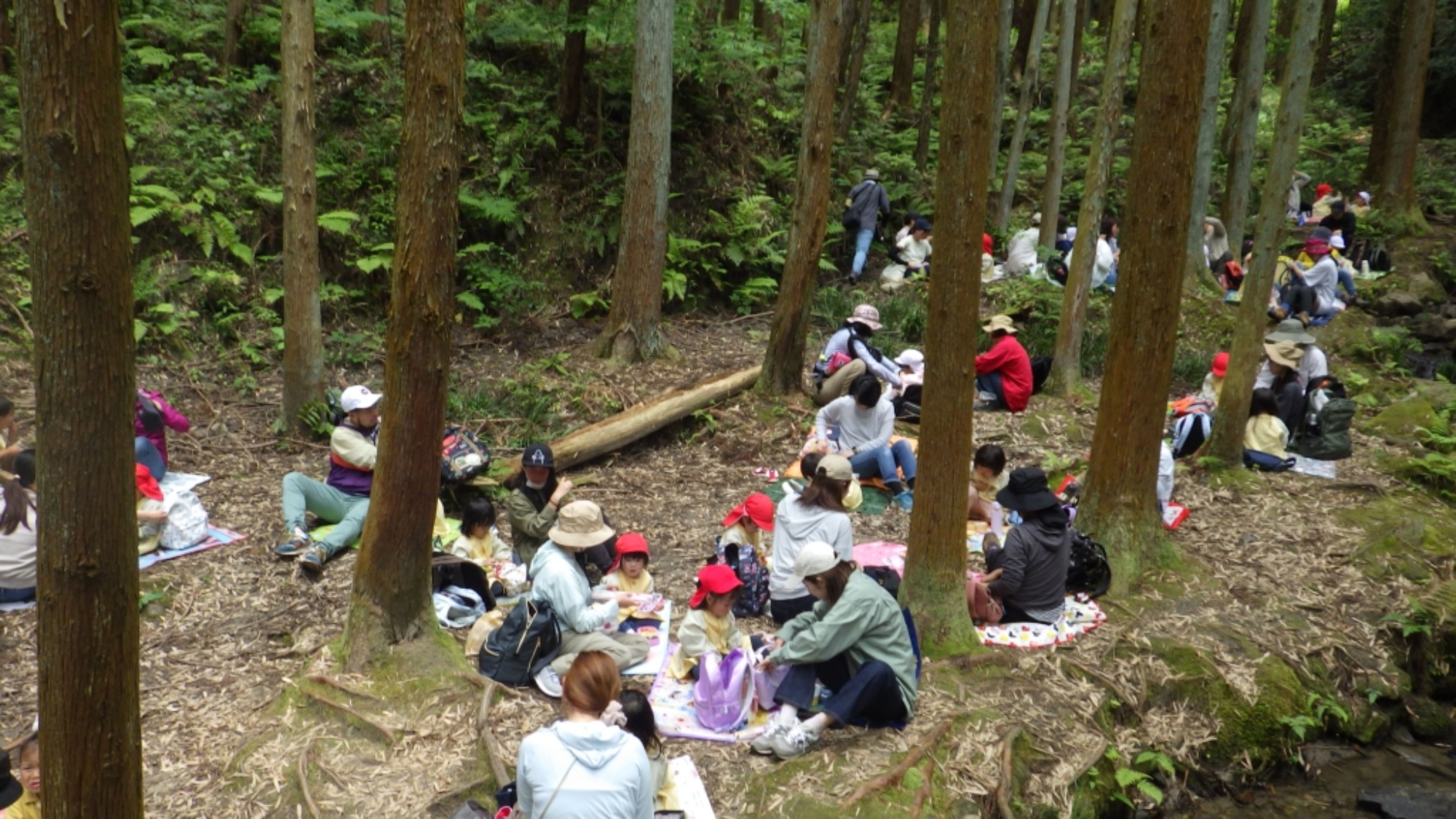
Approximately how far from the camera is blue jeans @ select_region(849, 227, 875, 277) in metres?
15.6

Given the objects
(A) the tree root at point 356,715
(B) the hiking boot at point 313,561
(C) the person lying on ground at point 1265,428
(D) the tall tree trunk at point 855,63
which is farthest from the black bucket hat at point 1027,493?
(D) the tall tree trunk at point 855,63

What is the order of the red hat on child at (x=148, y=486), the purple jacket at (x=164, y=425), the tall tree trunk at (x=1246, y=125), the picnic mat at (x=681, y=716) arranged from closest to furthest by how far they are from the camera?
the picnic mat at (x=681, y=716), the red hat on child at (x=148, y=486), the purple jacket at (x=164, y=425), the tall tree trunk at (x=1246, y=125)

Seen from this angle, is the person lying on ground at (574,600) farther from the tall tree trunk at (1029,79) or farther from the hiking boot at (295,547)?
the tall tree trunk at (1029,79)

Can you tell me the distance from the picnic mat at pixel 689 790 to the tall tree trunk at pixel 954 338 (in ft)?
6.09

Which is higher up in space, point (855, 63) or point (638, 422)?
point (855, 63)

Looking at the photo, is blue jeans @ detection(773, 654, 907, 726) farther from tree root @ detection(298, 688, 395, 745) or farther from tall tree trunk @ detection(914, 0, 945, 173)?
tall tree trunk @ detection(914, 0, 945, 173)

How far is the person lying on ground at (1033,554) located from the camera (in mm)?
6602

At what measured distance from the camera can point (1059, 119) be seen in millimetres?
14797

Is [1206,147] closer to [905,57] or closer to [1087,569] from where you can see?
[905,57]

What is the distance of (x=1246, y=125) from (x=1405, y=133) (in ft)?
18.3

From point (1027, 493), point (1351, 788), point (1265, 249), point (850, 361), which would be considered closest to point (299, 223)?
point (850, 361)

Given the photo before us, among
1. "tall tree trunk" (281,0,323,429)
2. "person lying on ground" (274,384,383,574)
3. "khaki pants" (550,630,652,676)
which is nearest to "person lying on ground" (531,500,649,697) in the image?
"khaki pants" (550,630,652,676)

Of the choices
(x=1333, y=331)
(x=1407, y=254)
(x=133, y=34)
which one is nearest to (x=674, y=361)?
(x=133, y=34)

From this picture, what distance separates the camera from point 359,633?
5.68 metres
